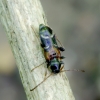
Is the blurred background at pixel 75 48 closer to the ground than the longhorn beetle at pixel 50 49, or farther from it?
closer to the ground

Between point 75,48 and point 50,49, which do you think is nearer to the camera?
point 50,49

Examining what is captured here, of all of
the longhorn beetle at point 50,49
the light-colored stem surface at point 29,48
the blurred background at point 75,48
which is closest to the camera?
the light-colored stem surface at point 29,48

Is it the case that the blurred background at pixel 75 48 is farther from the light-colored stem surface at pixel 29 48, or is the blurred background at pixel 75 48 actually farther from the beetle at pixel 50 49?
the light-colored stem surface at pixel 29 48

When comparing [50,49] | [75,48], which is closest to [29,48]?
[50,49]

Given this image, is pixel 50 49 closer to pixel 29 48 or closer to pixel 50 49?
pixel 50 49

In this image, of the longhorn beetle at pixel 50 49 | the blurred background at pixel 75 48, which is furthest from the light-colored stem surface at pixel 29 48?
the blurred background at pixel 75 48

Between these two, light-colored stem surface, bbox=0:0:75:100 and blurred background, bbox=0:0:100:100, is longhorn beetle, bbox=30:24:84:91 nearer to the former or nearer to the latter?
light-colored stem surface, bbox=0:0:75:100

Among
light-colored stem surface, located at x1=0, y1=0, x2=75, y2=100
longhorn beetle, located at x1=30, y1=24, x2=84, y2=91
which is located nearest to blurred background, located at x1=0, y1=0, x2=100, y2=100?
longhorn beetle, located at x1=30, y1=24, x2=84, y2=91
